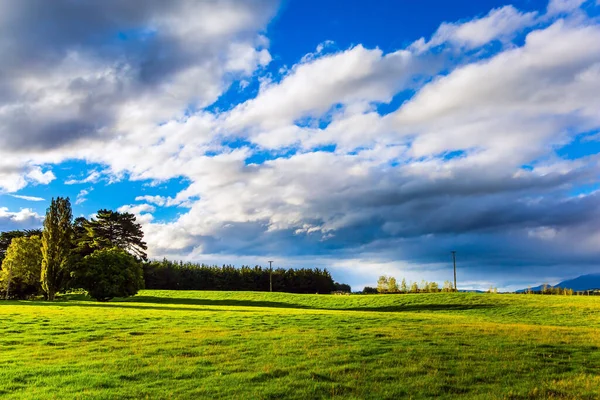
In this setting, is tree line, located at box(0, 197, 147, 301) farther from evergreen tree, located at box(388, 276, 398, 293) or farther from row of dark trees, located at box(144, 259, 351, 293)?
evergreen tree, located at box(388, 276, 398, 293)

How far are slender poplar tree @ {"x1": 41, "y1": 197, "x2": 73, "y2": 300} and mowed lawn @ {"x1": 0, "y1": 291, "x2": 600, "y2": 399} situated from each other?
4729 cm

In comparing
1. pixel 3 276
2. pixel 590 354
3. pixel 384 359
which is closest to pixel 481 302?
pixel 590 354

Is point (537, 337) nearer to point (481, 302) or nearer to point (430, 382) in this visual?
point (430, 382)

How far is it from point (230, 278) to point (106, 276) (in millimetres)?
69131

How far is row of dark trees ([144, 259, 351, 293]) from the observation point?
404ft

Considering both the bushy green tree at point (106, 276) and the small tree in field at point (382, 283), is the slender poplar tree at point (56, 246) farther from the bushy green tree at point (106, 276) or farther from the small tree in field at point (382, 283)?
the small tree in field at point (382, 283)

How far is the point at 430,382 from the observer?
1432 cm

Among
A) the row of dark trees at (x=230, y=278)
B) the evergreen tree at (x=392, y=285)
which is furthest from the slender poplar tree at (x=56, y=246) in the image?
the evergreen tree at (x=392, y=285)

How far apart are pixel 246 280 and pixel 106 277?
7248cm

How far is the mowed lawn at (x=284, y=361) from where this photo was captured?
529 inches

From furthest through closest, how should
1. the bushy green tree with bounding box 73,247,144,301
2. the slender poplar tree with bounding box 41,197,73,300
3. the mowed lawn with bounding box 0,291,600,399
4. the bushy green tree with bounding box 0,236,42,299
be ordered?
the bushy green tree with bounding box 0,236,42,299
the slender poplar tree with bounding box 41,197,73,300
the bushy green tree with bounding box 73,247,144,301
the mowed lawn with bounding box 0,291,600,399

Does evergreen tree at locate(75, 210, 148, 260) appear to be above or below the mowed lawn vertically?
above

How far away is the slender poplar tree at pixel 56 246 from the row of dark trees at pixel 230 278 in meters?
42.4

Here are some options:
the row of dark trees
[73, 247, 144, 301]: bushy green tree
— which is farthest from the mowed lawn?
the row of dark trees
